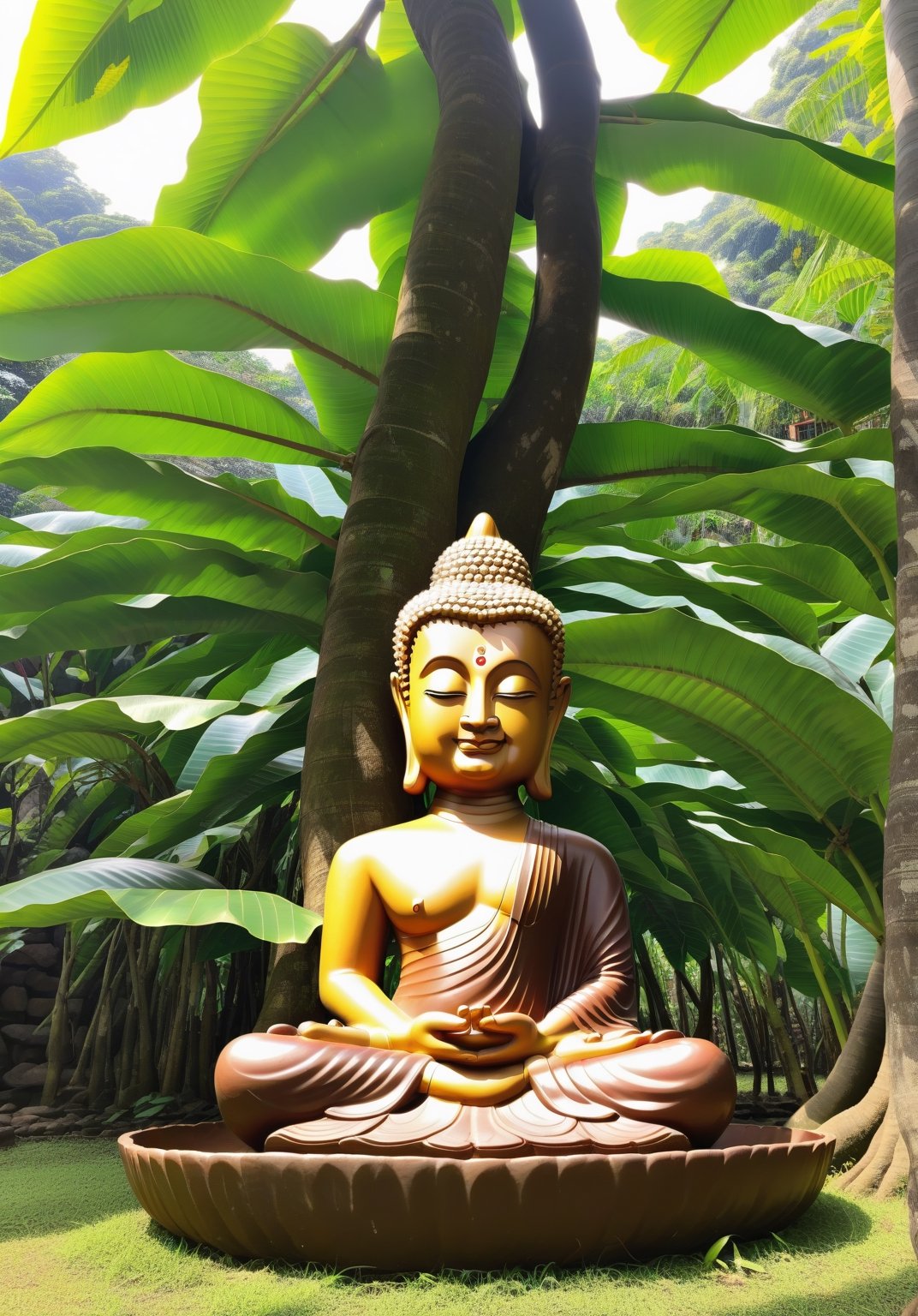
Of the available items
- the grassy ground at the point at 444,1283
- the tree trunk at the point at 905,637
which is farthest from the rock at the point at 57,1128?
the tree trunk at the point at 905,637

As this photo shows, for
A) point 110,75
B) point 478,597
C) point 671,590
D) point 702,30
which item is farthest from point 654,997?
point 110,75

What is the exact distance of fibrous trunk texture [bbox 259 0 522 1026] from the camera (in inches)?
101

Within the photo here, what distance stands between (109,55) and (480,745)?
2930 millimetres

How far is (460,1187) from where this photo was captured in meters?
1.74

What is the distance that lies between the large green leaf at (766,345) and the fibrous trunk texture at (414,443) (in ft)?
1.97

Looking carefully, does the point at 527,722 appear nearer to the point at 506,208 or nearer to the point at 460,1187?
the point at 460,1187

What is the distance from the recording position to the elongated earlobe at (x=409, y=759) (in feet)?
8.41

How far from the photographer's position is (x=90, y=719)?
2781 mm

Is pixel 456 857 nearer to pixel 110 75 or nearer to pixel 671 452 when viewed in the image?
pixel 671 452

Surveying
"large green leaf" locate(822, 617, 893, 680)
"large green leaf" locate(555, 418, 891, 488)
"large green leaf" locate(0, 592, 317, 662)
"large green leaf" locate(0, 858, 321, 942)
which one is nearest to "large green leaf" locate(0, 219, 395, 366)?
"large green leaf" locate(555, 418, 891, 488)

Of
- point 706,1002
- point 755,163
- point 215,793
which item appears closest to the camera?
point 215,793

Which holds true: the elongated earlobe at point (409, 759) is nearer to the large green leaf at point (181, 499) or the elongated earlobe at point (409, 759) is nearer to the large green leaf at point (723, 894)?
the large green leaf at point (181, 499)

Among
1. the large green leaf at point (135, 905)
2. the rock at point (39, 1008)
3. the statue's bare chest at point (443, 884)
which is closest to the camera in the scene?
the large green leaf at point (135, 905)

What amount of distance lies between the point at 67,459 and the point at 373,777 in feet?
4.12
